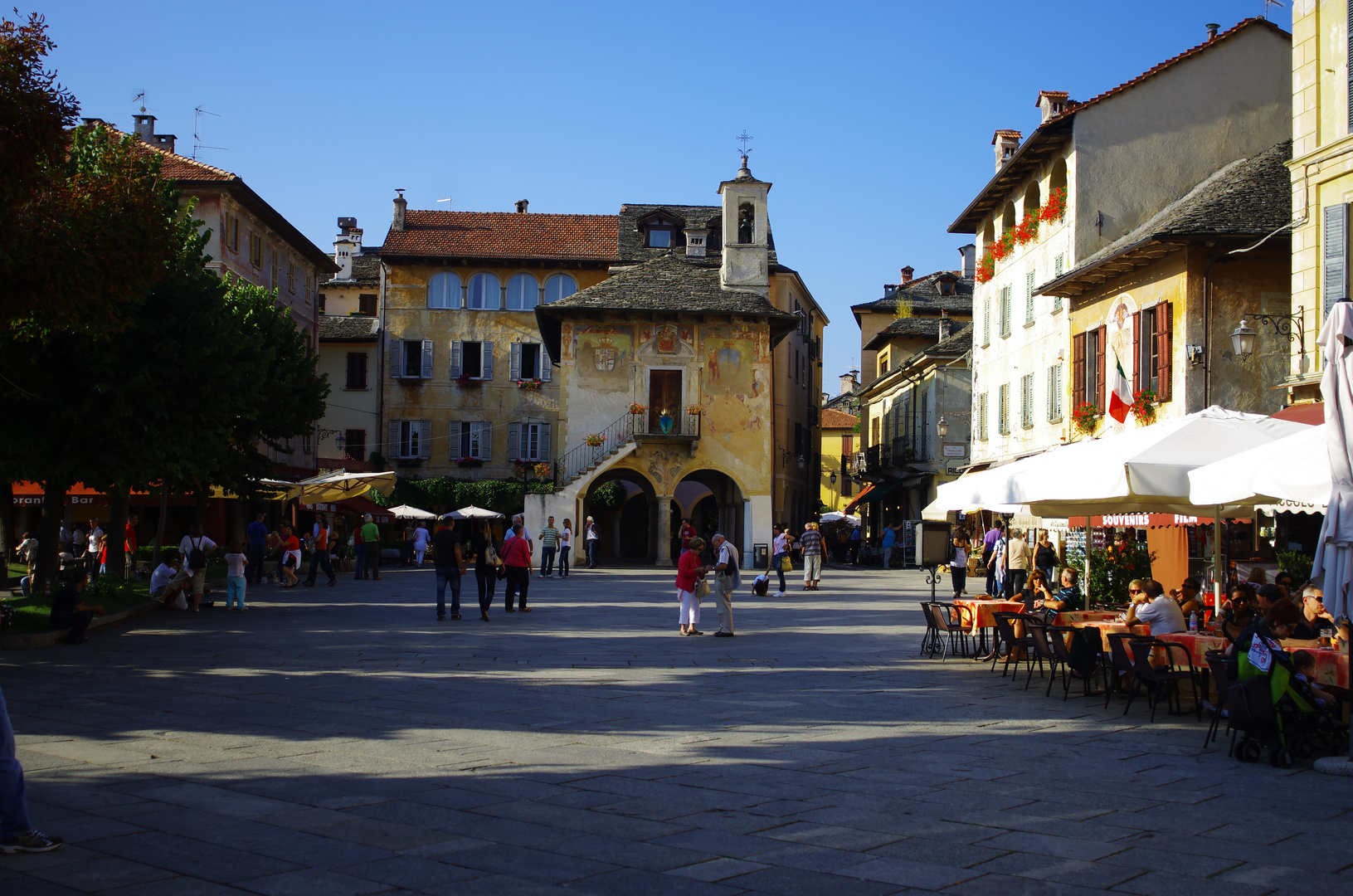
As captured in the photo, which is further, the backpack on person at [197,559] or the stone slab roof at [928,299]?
the stone slab roof at [928,299]

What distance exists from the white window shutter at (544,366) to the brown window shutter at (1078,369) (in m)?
26.0

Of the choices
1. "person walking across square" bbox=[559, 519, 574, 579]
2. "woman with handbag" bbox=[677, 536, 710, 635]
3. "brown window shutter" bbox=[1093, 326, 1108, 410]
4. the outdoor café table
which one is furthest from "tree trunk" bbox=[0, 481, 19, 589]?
"brown window shutter" bbox=[1093, 326, 1108, 410]

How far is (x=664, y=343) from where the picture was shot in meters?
40.4

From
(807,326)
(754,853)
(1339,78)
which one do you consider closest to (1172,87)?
(1339,78)

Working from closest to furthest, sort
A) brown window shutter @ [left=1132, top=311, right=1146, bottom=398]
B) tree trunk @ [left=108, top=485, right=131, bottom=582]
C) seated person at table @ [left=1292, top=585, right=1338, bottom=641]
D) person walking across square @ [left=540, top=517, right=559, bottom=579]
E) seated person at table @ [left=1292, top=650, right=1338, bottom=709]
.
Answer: seated person at table @ [left=1292, top=650, right=1338, bottom=709] < seated person at table @ [left=1292, top=585, right=1338, bottom=641] < brown window shutter @ [left=1132, top=311, right=1146, bottom=398] < tree trunk @ [left=108, top=485, right=131, bottom=582] < person walking across square @ [left=540, top=517, right=559, bottom=579]

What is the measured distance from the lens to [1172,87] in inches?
1069

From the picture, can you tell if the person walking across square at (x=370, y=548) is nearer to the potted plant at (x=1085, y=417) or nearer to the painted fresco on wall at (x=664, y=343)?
the painted fresco on wall at (x=664, y=343)

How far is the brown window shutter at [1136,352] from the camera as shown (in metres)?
24.2

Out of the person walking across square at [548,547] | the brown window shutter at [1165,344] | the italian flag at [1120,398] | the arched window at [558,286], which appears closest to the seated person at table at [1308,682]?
the italian flag at [1120,398]

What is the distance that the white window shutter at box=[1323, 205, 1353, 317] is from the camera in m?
17.1

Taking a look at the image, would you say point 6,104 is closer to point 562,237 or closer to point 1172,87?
point 1172,87

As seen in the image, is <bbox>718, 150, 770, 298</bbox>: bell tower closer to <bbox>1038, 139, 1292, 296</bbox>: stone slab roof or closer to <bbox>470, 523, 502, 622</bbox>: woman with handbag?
<bbox>1038, 139, 1292, 296</bbox>: stone slab roof

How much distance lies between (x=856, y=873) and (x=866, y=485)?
53.6 meters

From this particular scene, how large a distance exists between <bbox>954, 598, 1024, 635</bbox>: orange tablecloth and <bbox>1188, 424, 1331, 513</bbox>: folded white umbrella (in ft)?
13.9
